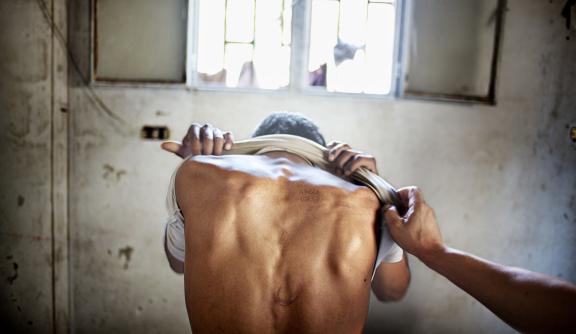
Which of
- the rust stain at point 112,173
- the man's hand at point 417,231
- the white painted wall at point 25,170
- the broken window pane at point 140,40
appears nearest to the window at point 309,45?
the broken window pane at point 140,40

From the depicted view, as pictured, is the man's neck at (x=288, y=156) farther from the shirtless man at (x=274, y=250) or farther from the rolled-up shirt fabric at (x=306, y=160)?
the shirtless man at (x=274, y=250)

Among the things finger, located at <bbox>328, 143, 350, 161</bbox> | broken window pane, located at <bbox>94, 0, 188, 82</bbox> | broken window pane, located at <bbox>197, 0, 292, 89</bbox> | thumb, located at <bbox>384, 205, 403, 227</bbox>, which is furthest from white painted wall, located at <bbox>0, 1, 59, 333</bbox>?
thumb, located at <bbox>384, 205, 403, 227</bbox>

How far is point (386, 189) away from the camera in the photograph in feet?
3.62

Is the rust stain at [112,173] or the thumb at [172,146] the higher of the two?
the thumb at [172,146]

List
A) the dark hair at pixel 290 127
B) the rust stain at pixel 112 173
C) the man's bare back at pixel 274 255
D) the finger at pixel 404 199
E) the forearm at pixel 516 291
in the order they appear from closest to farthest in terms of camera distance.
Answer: the forearm at pixel 516 291 < the man's bare back at pixel 274 255 < the finger at pixel 404 199 < the dark hair at pixel 290 127 < the rust stain at pixel 112 173

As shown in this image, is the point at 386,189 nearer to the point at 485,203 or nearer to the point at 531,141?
the point at 485,203

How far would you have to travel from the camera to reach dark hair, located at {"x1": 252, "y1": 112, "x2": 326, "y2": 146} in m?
1.38

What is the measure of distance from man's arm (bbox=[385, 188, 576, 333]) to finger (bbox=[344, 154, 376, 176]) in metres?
0.13

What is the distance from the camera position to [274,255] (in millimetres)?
984

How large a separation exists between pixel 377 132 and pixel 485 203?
75cm

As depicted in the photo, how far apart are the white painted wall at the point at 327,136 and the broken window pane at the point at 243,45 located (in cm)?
14

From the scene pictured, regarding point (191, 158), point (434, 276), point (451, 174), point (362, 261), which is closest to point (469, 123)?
point (451, 174)

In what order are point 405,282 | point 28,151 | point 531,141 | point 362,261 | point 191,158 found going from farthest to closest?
1. point 531,141
2. point 28,151
3. point 405,282
4. point 191,158
5. point 362,261

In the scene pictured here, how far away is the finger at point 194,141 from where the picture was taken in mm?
1183
